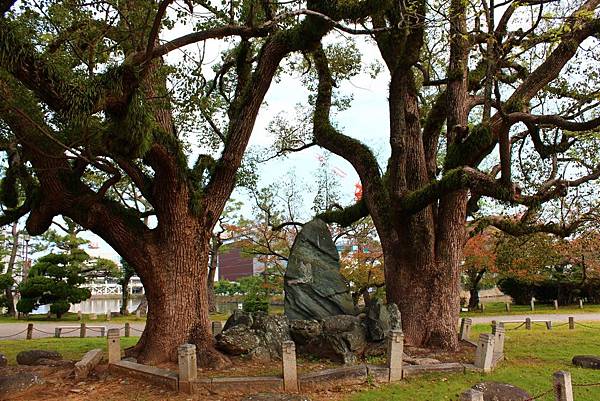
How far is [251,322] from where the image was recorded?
10.2 m

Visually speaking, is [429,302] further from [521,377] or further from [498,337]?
[521,377]

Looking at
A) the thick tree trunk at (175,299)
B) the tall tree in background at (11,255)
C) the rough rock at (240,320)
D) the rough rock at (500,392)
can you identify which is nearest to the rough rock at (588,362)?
the rough rock at (500,392)

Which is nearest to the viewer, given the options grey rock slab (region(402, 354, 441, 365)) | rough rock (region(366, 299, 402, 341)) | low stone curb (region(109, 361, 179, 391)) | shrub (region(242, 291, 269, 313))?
low stone curb (region(109, 361, 179, 391))

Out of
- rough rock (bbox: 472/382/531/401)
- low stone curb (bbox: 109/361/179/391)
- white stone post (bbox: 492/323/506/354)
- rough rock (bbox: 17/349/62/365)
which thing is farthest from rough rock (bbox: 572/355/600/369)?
rough rock (bbox: 17/349/62/365)

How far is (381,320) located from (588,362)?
4.07 meters

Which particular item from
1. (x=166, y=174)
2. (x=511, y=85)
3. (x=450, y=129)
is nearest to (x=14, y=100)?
(x=166, y=174)

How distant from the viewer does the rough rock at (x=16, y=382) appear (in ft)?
25.3

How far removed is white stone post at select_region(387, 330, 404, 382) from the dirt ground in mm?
439

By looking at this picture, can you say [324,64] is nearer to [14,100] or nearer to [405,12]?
[405,12]

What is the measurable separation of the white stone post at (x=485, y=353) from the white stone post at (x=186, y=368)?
510cm

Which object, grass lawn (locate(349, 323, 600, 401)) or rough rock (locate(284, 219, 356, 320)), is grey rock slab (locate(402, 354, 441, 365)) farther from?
A: rough rock (locate(284, 219, 356, 320))

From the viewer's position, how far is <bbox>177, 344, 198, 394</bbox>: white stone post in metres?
7.71

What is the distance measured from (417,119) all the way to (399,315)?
180 inches

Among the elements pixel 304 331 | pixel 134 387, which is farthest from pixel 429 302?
pixel 134 387
